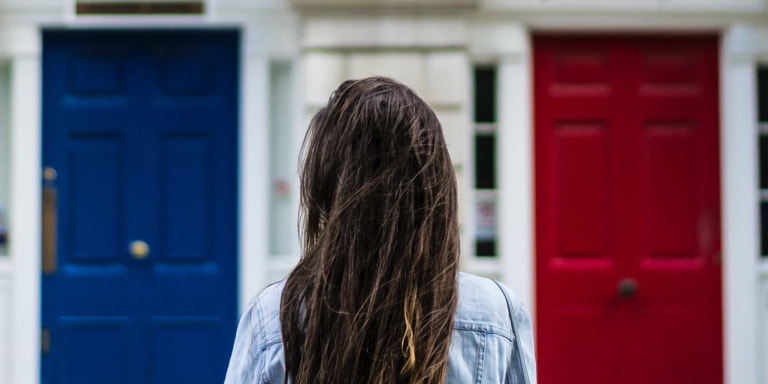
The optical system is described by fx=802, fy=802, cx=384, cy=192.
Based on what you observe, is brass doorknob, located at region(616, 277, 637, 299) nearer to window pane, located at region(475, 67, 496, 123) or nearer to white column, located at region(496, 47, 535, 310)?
white column, located at region(496, 47, 535, 310)

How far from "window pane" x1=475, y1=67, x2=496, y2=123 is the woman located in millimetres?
3321

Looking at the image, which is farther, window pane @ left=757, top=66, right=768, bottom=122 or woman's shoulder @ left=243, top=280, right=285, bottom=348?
window pane @ left=757, top=66, right=768, bottom=122

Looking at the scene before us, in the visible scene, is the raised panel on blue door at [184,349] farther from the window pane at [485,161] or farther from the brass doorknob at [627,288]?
the brass doorknob at [627,288]

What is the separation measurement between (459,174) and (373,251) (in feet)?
10.6

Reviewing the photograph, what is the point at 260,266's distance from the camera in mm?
4570

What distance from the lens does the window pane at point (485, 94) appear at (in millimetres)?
4633

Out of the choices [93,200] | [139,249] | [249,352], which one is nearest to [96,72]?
[93,200]

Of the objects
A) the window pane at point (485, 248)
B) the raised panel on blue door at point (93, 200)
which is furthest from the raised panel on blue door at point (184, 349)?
the window pane at point (485, 248)

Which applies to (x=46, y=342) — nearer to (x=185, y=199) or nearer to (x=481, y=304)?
(x=185, y=199)

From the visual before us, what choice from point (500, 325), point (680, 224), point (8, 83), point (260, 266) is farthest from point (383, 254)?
point (8, 83)

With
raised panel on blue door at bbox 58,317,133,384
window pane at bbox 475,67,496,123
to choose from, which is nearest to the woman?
window pane at bbox 475,67,496,123

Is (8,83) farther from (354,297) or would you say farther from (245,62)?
(354,297)

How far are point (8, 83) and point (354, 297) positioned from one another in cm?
410

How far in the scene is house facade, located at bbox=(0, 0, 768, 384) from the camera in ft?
14.9
